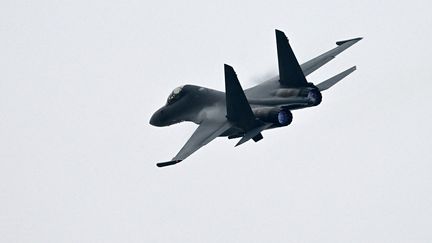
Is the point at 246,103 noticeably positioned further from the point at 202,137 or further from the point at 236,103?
the point at 202,137

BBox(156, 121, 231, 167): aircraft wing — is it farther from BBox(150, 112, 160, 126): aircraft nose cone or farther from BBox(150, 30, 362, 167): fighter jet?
BBox(150, 112, 160, 126): aircraft nose cone

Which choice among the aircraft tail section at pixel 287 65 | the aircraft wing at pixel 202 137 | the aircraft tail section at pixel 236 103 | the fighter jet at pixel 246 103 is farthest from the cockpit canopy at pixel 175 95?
the aircraft tail section at pixel 236 103

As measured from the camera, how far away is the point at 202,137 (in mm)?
77062

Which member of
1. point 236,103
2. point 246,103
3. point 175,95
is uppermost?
point 236,103

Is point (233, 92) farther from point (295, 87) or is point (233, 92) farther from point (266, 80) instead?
point (266, 80)

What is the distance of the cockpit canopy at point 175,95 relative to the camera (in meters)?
84.9

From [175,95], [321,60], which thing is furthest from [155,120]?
[321,60]

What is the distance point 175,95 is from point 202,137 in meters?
8.65

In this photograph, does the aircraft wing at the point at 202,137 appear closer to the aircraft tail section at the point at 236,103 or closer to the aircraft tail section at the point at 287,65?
the aircraft tail section at the point at 236,103

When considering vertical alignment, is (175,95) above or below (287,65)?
below

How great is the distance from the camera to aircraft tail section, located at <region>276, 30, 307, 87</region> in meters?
78.5

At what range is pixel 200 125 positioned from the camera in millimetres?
79625

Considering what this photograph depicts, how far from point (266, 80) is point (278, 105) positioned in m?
7.53

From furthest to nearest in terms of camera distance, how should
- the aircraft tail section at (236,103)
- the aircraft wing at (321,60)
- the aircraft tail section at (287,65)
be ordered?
the aircraft wing at (321,60), the aircraft tail section at (287,65), the aircraft tail section at (236,103)
